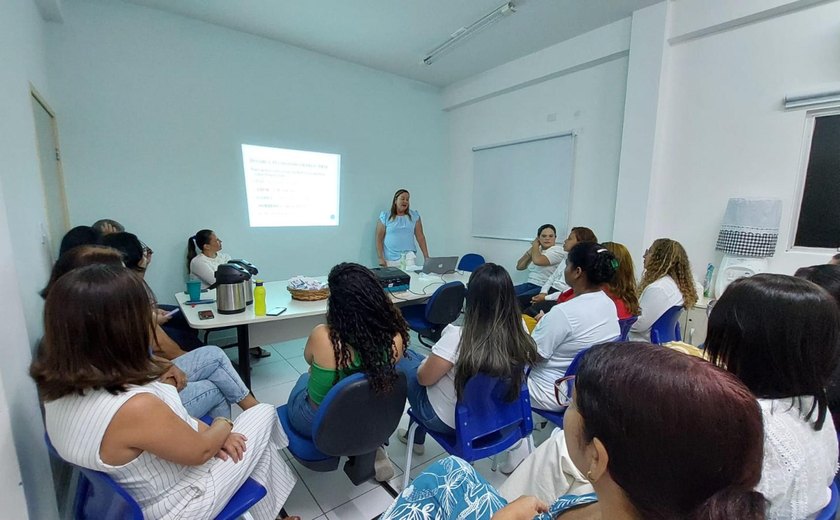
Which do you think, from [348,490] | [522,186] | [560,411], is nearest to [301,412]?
[348,490]

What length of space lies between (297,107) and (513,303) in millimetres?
3529

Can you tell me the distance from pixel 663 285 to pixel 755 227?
1.19m

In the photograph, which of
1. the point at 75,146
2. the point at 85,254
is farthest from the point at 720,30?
the point at 75,146

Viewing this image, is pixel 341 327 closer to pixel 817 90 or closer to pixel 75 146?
pixel 75 146

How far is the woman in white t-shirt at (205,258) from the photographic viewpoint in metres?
2.88

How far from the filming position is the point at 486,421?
148 cm

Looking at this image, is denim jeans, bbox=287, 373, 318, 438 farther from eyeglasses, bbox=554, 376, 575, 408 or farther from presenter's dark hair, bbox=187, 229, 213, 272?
presenter's dark hair, bbox=187, 229, 213, 272

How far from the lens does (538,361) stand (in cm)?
177

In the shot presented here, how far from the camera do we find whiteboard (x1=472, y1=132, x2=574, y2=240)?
3930 millimetres

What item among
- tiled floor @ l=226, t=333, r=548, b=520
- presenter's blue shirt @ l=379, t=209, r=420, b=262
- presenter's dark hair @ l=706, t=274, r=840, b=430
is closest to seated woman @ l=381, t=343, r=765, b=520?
presenter's dark hair @ l=706, t=274, r=840, b=430

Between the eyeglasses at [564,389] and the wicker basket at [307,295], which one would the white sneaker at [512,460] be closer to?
the eyeglasses at [564,389]

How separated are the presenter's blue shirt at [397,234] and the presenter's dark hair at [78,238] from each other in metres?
2.73

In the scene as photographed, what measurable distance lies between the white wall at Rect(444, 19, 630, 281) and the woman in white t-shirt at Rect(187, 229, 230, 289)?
3.31 m

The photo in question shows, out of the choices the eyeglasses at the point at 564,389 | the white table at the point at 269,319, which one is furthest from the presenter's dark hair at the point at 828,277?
the white table at the point at 269,319
